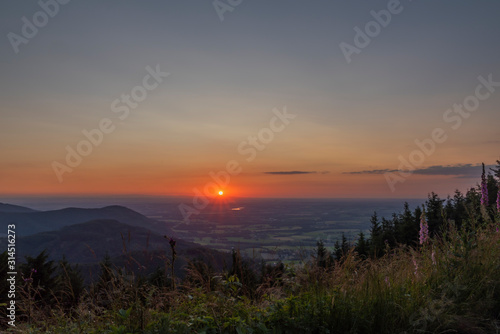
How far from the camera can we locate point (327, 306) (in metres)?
3.72

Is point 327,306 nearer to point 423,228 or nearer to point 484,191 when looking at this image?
point 423,228

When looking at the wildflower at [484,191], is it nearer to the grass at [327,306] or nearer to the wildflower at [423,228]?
the wildflower at [423,228]

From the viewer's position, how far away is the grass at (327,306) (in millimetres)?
3412

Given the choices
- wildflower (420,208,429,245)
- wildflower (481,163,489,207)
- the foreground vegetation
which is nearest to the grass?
the foreground vegetation

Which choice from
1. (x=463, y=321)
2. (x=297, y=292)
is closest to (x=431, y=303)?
(x=463, y=321)

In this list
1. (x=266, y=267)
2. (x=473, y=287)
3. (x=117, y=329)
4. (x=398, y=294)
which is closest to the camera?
(x=117, y=329)

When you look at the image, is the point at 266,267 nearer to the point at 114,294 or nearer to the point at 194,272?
the point at 194,272

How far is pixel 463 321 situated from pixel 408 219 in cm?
5686

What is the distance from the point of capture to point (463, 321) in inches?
145

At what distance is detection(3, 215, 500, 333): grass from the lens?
3.41 metres

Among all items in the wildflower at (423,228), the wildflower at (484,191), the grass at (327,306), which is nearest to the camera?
the grass at (327,306)

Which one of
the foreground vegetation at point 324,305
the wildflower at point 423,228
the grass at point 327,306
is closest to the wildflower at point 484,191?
the wildflower at point 423,228

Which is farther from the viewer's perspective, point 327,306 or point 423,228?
point 423,228

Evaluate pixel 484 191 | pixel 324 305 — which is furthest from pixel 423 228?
pixel 324 305
